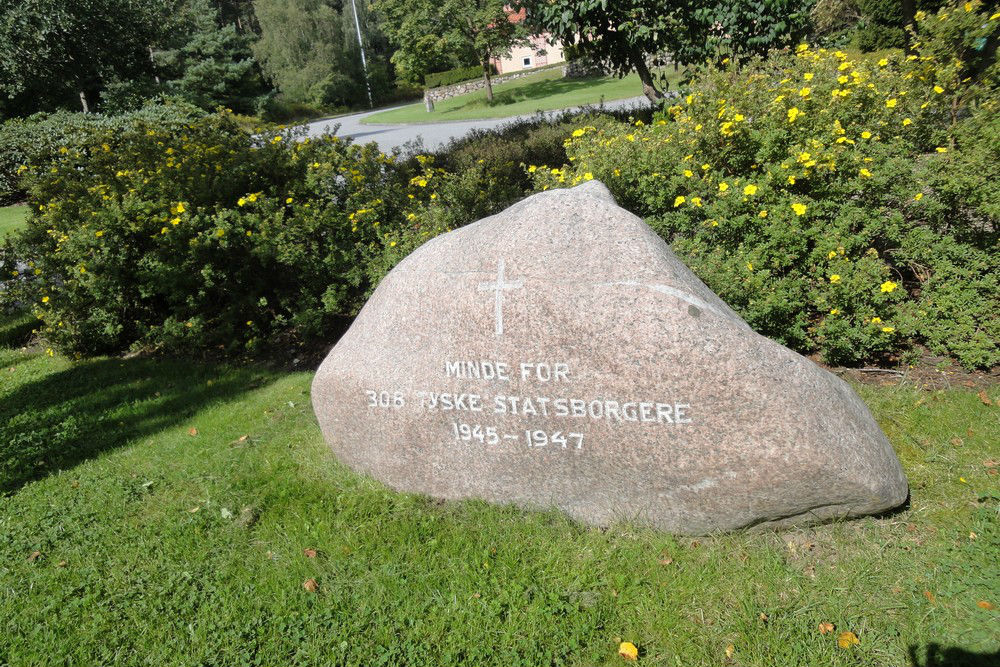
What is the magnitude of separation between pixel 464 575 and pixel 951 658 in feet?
7.04

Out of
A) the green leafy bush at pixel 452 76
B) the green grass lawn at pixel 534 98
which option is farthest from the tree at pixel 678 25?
the green leafy bush at pixel 452 76

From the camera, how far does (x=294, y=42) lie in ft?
151

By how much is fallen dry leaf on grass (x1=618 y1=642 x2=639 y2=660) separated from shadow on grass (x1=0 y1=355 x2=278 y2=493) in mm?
4299

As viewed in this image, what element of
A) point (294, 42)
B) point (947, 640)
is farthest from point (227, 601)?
point (294, 42)

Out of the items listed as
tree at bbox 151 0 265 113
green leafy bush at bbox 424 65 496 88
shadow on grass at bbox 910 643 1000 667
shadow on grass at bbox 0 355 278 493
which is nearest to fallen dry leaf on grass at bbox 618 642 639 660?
shadow on grass at bbox 910 643 1000 667

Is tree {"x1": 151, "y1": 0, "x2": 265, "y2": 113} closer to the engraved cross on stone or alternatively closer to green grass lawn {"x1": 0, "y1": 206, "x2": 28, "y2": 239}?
green grass lawn {"x1": 0, "y1": 206, "x2": 28, "y2": 239}

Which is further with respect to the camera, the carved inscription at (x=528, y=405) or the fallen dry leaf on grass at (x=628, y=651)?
the carved inscription at (x=528, y=405)

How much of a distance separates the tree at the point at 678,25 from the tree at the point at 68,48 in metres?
16.4

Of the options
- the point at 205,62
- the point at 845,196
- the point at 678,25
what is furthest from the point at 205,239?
the point at 205,62

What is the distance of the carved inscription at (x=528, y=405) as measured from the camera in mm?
3115

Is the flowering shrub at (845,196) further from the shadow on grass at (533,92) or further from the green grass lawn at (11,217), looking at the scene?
the shadow on grass at (533,92)

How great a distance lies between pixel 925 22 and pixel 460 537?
595cm

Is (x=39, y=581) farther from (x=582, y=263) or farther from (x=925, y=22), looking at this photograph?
(x=925, y=22)

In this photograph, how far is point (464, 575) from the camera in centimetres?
328
